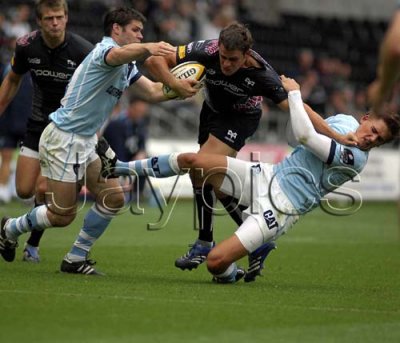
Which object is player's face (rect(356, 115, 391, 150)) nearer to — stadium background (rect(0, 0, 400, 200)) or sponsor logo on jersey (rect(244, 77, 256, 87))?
sponsor logo on jersey (rect(244, 77, 256, 87))

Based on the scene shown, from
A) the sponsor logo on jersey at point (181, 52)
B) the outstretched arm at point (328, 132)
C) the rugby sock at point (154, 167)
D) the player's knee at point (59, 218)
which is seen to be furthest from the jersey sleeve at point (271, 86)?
Answer: the player's knee at point (59, 218)

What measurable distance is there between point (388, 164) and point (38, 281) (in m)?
15.5

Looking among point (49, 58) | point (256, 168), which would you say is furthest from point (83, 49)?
point (256, 168)

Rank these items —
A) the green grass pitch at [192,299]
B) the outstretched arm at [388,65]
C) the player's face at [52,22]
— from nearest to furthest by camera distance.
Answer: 1. the outstretched arm at [388,65]
2. the green grass pitch at [192,299]
3. the player's face at [52,22]

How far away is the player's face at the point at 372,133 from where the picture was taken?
8.48m

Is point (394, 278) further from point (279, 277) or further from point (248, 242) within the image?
point (248, 242)

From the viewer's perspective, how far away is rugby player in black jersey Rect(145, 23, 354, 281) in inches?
346

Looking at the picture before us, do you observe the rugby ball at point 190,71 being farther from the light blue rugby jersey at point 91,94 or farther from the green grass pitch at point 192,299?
the green grass pitch at point 192,299

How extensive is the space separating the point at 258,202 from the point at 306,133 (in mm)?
768

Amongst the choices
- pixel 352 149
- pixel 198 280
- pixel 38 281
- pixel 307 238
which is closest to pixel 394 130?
pixel 352 149

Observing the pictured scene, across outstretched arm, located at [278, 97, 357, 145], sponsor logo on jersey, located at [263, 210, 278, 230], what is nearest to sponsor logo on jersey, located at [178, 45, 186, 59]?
outstretched arm, located at [278, 97, 357, 145]

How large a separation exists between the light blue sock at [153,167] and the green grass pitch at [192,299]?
3.15 feet

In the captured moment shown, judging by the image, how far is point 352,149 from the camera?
8602mm

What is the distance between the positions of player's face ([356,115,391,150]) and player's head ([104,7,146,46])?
2230 millimetres
